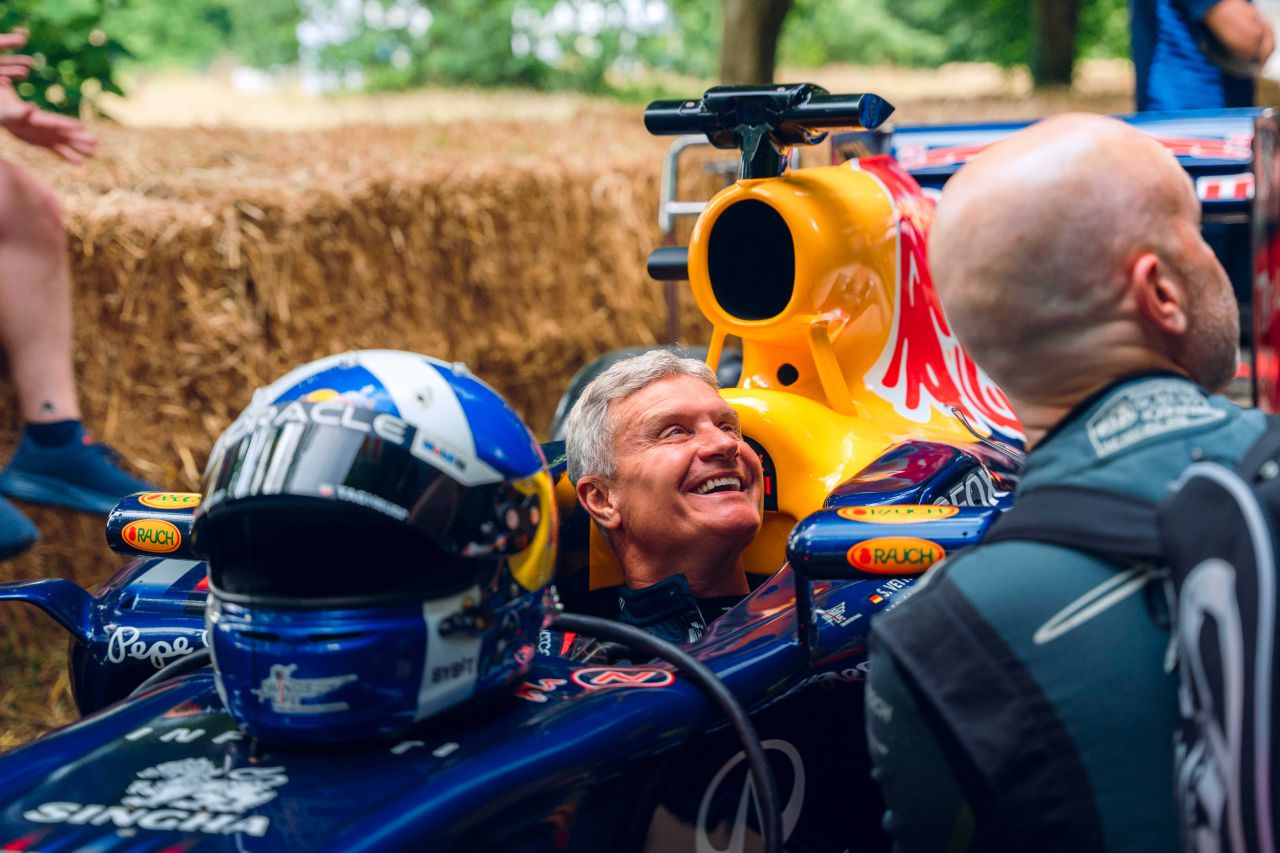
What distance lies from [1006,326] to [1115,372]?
11cm

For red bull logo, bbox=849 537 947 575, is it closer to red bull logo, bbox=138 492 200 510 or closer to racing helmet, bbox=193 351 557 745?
racing helmet, bbox=193 351 557 745

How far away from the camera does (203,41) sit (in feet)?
81.7

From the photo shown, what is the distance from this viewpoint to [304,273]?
545cm

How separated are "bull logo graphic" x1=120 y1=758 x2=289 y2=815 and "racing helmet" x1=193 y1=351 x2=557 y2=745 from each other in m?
0.06

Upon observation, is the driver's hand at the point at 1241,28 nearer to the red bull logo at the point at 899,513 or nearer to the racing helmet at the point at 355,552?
the red bull logo at the point at 899,513

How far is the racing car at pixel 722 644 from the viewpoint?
1.45 metres

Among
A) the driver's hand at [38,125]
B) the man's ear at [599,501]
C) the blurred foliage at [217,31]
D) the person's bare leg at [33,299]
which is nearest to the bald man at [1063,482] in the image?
the man's ear at [599,501]

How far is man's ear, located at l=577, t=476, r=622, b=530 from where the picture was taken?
8.32ft

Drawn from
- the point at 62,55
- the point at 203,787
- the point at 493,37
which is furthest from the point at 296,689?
the point at 493,37

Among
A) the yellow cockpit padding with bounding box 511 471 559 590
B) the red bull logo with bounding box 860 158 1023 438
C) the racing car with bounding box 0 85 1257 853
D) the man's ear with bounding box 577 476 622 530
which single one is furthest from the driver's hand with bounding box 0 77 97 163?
the yellow cockpit padding with bounding box 511 471 559 590

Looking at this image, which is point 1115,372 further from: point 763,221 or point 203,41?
point 203,41

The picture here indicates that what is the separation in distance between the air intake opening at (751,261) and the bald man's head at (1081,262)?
1.31m

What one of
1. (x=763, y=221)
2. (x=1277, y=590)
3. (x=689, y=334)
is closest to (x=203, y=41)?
(x=689, y=334)

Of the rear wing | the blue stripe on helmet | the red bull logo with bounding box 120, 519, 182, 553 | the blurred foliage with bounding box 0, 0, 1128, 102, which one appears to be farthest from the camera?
the blurred foliage with bounding box 0, 0, 1128, 102
